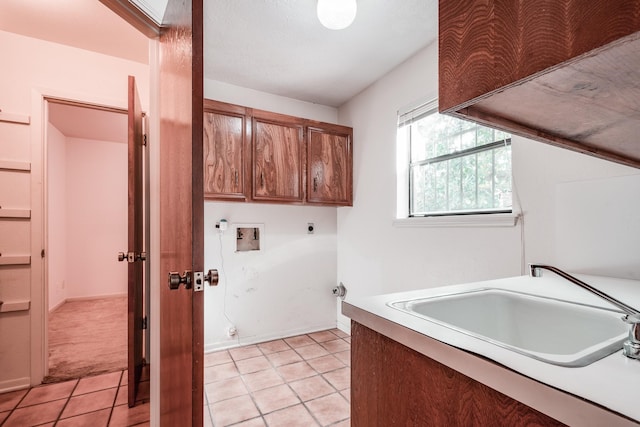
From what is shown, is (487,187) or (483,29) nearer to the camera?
(483,29)

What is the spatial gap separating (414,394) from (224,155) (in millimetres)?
2182

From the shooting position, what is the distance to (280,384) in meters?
2.05

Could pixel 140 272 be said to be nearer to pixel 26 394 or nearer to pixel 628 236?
pixel 26 394

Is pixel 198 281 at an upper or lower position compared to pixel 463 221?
lower

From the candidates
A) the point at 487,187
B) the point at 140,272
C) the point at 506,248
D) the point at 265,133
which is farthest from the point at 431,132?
the point at 140,272

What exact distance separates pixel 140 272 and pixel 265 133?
1468mm

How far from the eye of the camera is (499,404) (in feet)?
1.67

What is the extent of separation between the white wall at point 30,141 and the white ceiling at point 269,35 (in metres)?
0.12

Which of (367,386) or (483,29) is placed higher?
(483,29)

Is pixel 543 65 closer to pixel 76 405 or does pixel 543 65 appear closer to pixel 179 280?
pixel 179 280

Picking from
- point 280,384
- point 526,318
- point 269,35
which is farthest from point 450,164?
point 280,384

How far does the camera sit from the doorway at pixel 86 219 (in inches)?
141

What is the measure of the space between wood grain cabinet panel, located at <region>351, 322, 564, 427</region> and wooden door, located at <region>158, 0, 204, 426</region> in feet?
1.59

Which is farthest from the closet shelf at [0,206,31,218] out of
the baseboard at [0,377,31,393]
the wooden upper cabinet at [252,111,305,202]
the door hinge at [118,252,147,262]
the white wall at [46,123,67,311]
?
the white wall at [46,123,67,311]
